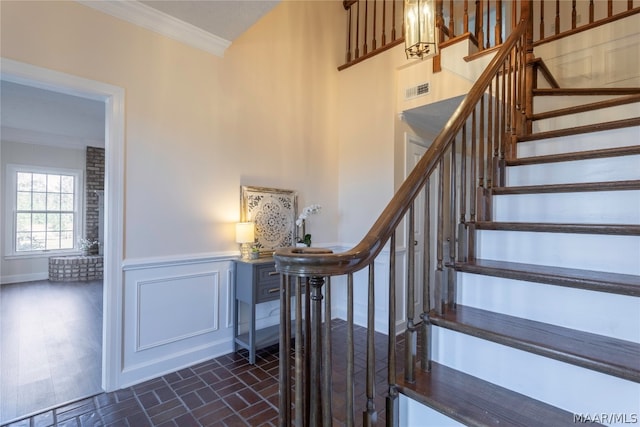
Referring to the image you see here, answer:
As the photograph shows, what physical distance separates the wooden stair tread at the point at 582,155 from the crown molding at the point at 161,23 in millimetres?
2669

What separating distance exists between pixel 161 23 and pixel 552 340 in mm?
3272

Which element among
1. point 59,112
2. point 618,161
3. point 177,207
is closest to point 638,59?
point 618,161

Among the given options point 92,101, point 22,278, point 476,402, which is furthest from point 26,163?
point 476,402

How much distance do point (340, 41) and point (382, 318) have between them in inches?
140

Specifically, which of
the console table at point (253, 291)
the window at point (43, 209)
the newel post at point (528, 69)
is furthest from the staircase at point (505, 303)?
the window at point (43, 209)

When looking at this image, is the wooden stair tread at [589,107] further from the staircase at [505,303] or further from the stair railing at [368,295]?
the stair railing at [368,295]

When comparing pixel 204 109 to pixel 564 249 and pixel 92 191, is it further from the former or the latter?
pixel 92 191

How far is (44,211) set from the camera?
625 centimetres

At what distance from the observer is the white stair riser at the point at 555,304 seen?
46.2 inches

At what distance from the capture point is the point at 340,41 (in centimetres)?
405

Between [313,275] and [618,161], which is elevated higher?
[618,161]

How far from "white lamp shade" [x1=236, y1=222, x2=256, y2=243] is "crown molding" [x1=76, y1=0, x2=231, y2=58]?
64.0 inches

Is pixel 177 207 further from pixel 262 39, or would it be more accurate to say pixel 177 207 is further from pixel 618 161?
pixel 618 161

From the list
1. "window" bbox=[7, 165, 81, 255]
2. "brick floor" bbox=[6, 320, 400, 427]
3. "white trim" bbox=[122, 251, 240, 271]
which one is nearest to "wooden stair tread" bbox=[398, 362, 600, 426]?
"brick floor" bbox=[6, 320, 400, 427]
